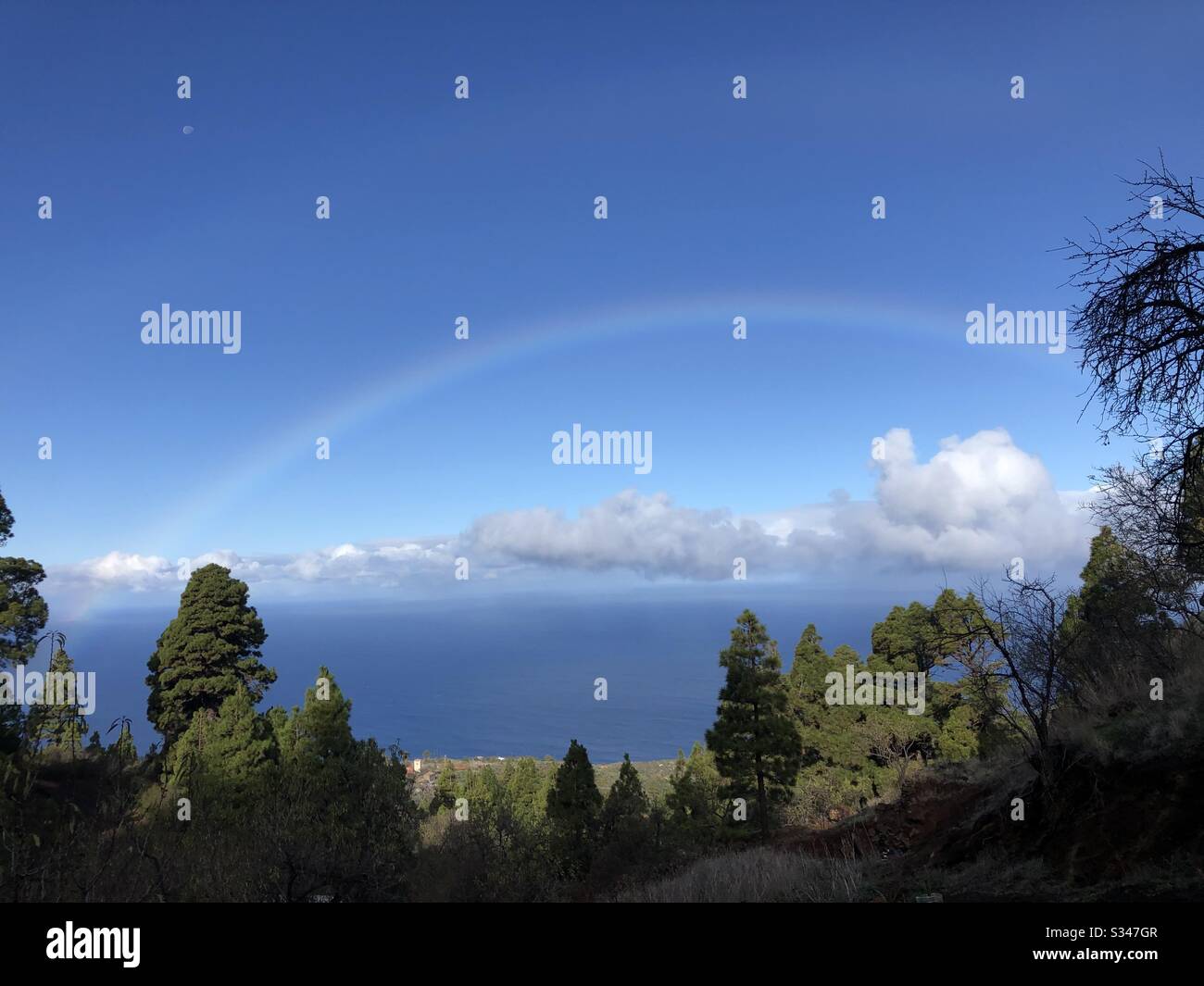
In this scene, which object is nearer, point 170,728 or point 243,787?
point 243,787

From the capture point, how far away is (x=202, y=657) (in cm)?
3616

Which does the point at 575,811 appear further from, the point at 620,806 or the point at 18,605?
the point at 18,605

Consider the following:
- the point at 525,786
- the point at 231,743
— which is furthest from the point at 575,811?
the point at 525,786

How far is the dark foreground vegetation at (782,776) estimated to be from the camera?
8297 mm

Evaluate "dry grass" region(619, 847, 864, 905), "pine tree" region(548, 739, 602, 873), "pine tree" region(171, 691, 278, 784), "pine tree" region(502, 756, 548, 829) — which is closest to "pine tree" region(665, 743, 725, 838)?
"pine tree" region(548, 739, 602, 873)

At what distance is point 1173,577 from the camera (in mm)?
17000

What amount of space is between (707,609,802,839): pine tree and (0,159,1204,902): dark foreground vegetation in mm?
132

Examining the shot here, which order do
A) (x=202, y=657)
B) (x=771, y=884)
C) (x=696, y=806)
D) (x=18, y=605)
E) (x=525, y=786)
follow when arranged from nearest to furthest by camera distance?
1. (x=771, y=884)
2. (x=18, y=605)
3. (x=202, y=657)
4. (x=696, y=806)
5. (x=525, y=786)

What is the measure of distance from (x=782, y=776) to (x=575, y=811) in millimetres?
10733

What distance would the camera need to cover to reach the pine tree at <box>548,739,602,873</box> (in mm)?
29281
